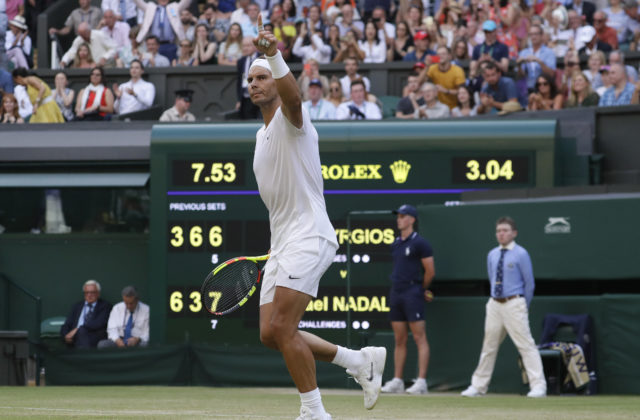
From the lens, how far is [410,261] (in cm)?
1339

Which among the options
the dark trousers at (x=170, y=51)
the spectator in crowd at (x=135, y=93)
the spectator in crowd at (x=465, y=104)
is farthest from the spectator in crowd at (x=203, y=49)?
the spectator in crowd at (x=465, y=104)

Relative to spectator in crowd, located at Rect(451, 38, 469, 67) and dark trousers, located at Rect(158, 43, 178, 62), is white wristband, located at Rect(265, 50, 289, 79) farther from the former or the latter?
dark trousers, located at Rect(158, 43, 178, 62)

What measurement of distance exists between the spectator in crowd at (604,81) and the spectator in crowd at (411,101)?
2370mm

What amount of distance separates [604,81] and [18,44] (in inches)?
382

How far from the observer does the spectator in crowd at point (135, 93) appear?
18.3 metres

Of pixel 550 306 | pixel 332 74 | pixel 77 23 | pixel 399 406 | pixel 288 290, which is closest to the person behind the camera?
pixel 288 290

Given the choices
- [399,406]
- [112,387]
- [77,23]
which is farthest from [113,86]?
[399,406]

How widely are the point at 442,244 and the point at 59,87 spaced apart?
7.39 meters

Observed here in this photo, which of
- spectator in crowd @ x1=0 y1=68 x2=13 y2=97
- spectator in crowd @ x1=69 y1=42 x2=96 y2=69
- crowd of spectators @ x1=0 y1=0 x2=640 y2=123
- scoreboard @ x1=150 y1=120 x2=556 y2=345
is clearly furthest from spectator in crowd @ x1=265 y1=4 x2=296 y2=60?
spectator in crowd @ x1=0 y1=68 x2=13 y2=97

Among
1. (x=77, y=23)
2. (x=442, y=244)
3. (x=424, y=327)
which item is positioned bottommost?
(x=424, y=327)

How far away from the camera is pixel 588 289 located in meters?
13.6

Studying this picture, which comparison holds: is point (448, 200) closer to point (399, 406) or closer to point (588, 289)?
point (588, 289)

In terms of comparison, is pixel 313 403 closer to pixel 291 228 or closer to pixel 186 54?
pixel 291 228

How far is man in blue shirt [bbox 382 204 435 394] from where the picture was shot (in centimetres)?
1335
